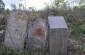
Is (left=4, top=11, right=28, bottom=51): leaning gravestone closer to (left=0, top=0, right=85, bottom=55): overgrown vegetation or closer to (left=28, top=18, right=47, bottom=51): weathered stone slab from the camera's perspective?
(left=28, top=18, right=47, bottom=51): weathered stone slab

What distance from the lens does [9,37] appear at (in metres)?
5.99

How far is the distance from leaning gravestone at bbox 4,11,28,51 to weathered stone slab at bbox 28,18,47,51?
0.15 meters

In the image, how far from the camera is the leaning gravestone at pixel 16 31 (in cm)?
592

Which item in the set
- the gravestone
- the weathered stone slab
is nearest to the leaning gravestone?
the weathered stone slab

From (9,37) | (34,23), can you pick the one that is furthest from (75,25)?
(9,37)

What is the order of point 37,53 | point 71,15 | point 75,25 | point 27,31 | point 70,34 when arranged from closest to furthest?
1. point 37,53
2. point 27,31
3. point 70,34
4. point 75,25
5. point 71,15

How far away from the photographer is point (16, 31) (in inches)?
239

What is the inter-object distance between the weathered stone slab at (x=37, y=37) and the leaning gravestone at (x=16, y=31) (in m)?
0.15

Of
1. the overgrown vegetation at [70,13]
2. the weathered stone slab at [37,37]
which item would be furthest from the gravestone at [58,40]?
the overgrown vegetation at [70,13]

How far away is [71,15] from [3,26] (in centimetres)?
208

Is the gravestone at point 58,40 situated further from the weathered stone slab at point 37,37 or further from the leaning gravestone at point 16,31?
the leaning gravestone at point 16,31

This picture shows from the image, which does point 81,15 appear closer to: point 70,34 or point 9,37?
point 70,34

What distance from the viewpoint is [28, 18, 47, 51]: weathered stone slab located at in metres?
5.92

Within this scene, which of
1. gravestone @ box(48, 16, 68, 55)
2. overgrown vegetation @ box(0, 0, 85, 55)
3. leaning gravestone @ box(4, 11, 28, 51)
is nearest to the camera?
gravestone @ box(48, 16, 68, 55)
